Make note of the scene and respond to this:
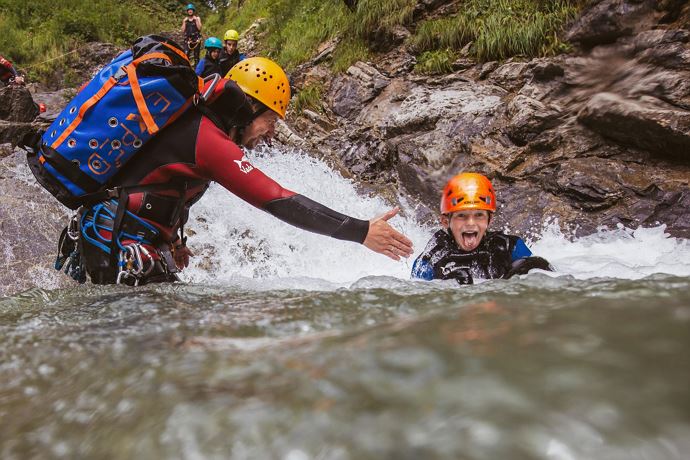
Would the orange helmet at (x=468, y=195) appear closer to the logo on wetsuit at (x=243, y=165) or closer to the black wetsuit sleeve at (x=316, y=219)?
the black wetsuit sleeve at (x=316, y=219)

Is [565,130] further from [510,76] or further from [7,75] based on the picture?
[7,75]

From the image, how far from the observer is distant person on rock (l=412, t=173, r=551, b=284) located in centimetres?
363

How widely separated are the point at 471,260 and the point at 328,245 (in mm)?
2754

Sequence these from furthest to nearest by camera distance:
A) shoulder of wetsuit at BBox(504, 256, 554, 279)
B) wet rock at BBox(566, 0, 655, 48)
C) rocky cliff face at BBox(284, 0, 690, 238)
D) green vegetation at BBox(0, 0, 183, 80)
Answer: green vegetation at BBox(0, 0, 183, 80), wet rock at BBox(566, 0, 655, 48), rocky cliff face at BBox(284, 0, 690, 238), shoulder of wetsuit at BBox(504, 256, 554, 279)

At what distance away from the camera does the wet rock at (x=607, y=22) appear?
6.43 metres

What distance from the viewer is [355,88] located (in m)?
8.73

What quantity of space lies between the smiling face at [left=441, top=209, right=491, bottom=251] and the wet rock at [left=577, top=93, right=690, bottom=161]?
3115 mm

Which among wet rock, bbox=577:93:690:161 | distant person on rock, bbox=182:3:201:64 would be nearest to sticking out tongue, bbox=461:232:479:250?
wet rock, bbox=577:93:690:161

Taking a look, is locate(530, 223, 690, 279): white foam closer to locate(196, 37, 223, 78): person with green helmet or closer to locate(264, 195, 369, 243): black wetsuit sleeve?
locate(264, 195, 369, 243): black wetsuit sleeve

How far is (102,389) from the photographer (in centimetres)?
113

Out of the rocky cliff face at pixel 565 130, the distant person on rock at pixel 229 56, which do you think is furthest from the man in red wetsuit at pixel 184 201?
the distant person on rock at pixel 229 56

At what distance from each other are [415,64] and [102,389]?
8023 mm

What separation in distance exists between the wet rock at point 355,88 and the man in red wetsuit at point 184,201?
19.1 feet

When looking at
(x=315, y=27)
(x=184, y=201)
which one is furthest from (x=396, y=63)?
(x=184, y=201)
